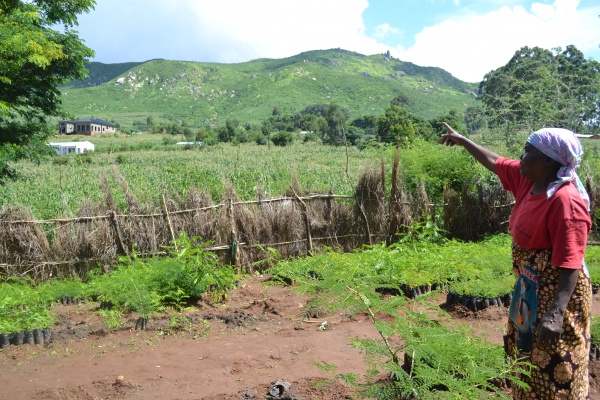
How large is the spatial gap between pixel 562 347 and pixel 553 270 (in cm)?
37

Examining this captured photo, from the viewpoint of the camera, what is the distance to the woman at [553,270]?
2.19 metres

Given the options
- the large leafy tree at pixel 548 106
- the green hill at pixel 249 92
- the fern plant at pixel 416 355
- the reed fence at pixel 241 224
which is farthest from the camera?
the green hill at pixel 249 92

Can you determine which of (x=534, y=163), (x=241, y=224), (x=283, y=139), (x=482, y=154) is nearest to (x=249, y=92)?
(x=283, y=139)

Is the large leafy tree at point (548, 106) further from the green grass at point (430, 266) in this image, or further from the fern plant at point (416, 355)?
the fern plant at point (416, 355)

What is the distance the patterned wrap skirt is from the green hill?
68122 millimetres

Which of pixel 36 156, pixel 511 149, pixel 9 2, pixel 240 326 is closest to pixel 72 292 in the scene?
pixel 240 326

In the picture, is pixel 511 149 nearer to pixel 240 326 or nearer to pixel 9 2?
pixel 240 326

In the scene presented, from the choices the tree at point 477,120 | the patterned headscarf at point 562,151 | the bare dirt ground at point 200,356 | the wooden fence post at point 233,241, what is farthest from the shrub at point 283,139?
the patterned headscarf at point 562,151

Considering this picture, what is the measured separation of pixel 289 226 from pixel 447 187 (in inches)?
135

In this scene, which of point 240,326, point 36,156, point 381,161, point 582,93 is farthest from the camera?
point 582,93

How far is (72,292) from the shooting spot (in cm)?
630

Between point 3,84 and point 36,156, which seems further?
point 36,156

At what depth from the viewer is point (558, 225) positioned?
220 cm

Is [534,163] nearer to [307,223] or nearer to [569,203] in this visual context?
[569,203]
